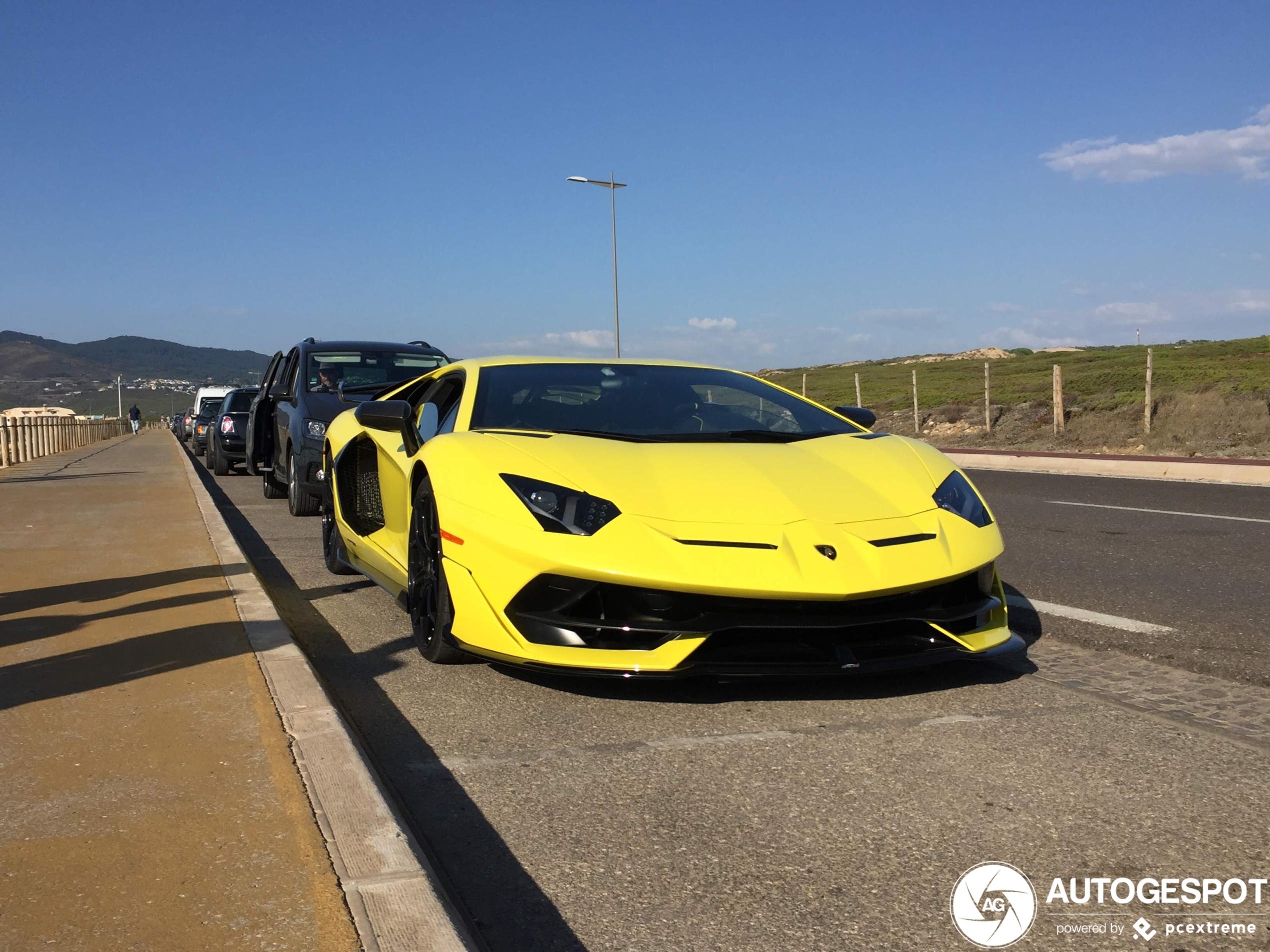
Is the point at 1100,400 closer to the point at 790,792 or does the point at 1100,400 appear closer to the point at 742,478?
the point at 742,478

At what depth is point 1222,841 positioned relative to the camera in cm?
272

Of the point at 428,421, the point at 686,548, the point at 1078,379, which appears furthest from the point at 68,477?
the point at 1078,379

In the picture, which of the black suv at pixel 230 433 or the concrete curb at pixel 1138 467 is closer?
the concrete curb at pixel 1138 467

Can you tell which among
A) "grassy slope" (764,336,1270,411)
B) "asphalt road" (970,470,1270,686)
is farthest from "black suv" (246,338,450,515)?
"grassy slope" (764,336,1270,411)

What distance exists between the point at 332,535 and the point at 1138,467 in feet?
41.2

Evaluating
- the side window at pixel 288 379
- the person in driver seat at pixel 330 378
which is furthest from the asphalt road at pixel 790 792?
the side window at pixel 288 379

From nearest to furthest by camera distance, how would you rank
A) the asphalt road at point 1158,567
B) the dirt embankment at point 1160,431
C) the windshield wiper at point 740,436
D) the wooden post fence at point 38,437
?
the windshield wiper at point 740,436
the asphalt road at point 1158,567
the dirt embankment at point 1160,431
the wooden post fence at point 38,437

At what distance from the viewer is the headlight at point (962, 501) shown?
423 cm

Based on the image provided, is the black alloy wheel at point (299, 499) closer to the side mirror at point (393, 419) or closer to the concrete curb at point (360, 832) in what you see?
the side mirror at point (393, 419)

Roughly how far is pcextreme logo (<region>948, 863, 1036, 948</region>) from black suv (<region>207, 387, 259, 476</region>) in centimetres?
1703

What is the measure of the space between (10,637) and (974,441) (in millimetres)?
24584

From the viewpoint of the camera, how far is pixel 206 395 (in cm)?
3203

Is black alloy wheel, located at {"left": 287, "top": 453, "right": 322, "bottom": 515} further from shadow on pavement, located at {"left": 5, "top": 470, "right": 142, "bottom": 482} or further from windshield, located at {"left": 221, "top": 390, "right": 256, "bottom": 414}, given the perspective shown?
windshield, located at {"left": 221, "top": 390, "right": 256, "bottom": 414}

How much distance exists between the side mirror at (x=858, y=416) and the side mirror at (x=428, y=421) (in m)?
1.87
